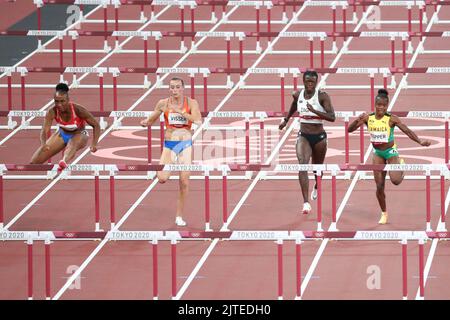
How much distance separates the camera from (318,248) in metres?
19.6

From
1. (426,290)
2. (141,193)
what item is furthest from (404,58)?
(426,290)

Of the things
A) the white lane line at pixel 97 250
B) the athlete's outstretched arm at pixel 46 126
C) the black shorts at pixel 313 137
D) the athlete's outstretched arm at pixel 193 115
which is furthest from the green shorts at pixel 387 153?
the athlete's outstretched arm at pixel 46 126

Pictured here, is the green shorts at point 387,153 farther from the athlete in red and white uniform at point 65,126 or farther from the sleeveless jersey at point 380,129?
the athlete in red and white uniform at point 65,126

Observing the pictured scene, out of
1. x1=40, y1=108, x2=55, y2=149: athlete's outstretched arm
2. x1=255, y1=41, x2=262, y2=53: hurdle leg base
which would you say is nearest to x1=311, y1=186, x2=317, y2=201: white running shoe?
x1=40, y1=108, x2=55, y2=149: athlete's outstretched arm

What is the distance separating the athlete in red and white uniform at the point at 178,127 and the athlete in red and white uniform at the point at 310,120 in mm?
1158

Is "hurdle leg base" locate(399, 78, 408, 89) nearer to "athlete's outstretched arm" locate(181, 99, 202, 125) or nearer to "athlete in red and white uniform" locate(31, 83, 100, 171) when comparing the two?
"athlete's outstretched arm" locate(181, 99, 202, 125)

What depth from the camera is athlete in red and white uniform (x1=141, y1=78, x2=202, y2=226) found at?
66.9 feet

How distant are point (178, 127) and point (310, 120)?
1584 mm

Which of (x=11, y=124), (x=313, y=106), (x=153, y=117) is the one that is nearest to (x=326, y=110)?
(x=313, y=106)

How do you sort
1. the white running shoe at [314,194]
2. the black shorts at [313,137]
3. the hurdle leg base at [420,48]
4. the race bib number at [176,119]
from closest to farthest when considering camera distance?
the race bib number at [176,119], the black shorts at [313,137], the white running shoe at [314,194], the hurdle leg base at [420,48]

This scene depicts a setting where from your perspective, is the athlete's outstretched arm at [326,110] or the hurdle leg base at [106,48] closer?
the athlete's outstretched arm at [326,110]

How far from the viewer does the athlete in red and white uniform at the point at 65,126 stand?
20188 millimetres

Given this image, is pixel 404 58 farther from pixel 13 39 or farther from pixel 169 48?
pixel 13 39

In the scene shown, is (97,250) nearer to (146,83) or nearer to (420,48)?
(146,83)
